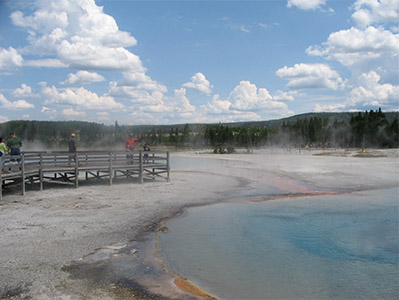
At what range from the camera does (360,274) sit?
7.58 meters

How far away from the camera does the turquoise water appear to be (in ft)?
22.5

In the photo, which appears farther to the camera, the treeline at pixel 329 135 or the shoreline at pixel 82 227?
the treeline at pixel 329 135

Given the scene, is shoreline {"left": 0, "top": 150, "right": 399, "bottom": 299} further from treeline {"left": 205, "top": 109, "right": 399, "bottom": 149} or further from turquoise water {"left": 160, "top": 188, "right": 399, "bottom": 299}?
treeline {"left": 205, "top": 109, "right": 399, "bottom": 149}

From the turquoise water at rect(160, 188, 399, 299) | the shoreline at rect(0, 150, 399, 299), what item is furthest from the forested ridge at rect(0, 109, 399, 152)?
the turquoise water at rect(160, 188, 399, 299)

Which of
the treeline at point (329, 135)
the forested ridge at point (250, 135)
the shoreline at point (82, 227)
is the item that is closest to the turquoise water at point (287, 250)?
the shoreline at point (82, 227)

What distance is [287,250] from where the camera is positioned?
8898mm

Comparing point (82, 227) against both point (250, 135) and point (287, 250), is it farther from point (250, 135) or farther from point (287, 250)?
point (250, 135)

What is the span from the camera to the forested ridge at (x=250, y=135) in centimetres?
7450

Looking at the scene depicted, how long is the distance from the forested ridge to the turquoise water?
55.2 meters

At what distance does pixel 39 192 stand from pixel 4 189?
1.53 metres

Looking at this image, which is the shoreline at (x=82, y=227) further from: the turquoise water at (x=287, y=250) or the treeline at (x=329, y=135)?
the treeline at (x=329, y=135)

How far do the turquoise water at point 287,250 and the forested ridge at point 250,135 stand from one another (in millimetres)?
55213

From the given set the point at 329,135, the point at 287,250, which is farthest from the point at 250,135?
the point at 287,250

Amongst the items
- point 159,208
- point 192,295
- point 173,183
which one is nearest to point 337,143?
point 173,183
